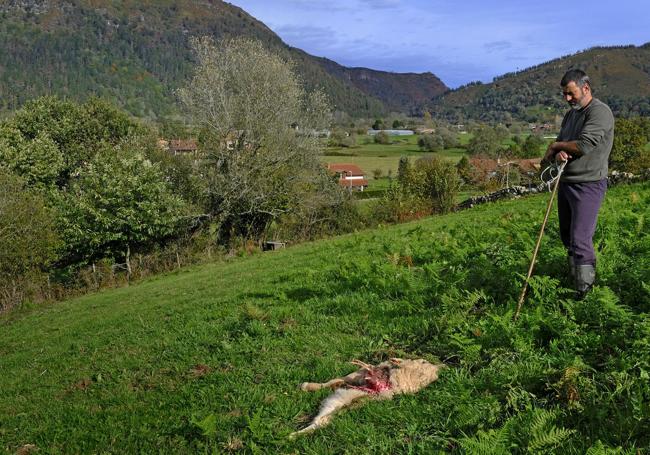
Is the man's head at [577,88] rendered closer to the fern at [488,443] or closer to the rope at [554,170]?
the rope at [554,170]

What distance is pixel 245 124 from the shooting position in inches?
1190

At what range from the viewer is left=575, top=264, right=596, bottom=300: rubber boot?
5828 mm

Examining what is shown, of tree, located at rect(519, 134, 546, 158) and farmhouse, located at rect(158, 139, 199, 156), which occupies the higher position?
farmhouse, located at rect(158, 139, 199, 156)

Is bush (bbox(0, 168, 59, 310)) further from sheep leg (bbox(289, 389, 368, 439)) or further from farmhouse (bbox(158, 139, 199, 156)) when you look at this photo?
sheep leg (bbox(289, 389, 368, 439))

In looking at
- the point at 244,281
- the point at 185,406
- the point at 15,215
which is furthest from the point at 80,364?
the point at 15,215

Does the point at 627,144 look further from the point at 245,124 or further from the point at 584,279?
the point at 584,279

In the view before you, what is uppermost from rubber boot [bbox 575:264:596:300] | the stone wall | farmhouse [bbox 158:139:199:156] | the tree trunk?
farmhouse [bbox 158:139:199:156]

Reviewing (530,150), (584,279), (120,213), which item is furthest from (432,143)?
(584,279)

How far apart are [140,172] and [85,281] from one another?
9115 millimetres

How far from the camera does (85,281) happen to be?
1001 inches

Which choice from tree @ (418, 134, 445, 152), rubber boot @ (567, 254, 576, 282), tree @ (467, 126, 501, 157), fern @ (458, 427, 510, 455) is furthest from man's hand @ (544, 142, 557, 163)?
tree @ (418, 134, 445, 152)

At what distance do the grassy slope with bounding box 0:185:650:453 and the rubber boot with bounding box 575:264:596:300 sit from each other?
0.56 feet

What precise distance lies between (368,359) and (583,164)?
3.51m

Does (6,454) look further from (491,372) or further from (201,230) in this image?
(201,230)
